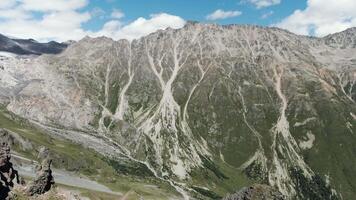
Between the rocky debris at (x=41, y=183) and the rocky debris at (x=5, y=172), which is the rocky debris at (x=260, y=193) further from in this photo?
the rocky debris at (x=5, y=172)

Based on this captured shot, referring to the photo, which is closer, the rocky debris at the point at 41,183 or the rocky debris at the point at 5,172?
the rocky debris at the point at 5,172

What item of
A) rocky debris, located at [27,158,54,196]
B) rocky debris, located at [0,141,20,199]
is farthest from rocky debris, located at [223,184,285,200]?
rocky debris, located at [0,141,20,199]

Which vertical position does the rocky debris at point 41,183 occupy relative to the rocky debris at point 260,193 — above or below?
below

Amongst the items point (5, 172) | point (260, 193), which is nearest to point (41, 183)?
point (5, 172)

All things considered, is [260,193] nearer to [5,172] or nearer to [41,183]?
[41,183]

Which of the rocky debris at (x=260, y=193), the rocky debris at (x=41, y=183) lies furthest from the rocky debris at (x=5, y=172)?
the rocky debris at (x=260, y=193)

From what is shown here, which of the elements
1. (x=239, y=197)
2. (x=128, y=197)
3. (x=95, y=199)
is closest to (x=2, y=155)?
(x=239, y=197)

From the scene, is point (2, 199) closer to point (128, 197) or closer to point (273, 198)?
point (273, 198)

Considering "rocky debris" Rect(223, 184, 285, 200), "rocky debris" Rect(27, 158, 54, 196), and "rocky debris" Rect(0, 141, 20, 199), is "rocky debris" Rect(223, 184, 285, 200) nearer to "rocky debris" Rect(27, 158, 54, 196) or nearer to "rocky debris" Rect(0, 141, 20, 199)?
"rocky debris" Rect(27, 158, 54, 196)
